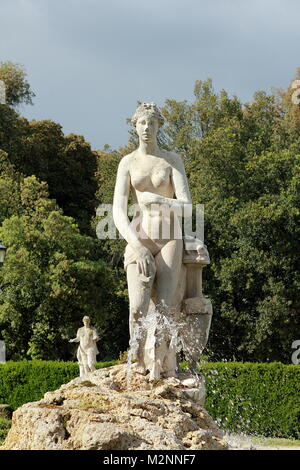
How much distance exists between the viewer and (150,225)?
9.42 metres

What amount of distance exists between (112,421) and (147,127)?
151 inches

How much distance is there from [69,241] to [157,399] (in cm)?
2100

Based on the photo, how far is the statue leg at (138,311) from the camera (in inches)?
357

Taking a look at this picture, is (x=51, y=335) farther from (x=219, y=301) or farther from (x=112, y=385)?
(x=112, y=385)

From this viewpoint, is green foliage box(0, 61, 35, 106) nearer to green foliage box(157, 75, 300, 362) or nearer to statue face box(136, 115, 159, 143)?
green foliage box(157, 75, 300, 362)

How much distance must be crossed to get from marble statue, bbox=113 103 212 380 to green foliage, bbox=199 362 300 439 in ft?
37.8

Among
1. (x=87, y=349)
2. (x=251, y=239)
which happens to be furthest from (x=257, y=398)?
(x=251, y=239)

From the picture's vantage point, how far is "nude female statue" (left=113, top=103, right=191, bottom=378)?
30.1 ft

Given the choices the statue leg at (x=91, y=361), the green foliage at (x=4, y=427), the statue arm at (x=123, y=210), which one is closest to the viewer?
the statue arm at (x=123, y=210)

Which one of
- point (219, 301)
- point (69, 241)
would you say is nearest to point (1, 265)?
point (69, 241)

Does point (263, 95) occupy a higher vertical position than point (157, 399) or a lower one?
higher

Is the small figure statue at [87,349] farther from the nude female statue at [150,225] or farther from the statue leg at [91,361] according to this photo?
the nude female statue at [150,225]

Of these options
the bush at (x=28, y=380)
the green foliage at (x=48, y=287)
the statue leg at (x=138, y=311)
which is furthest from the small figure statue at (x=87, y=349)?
the statue leg at (x=138, y=311)
